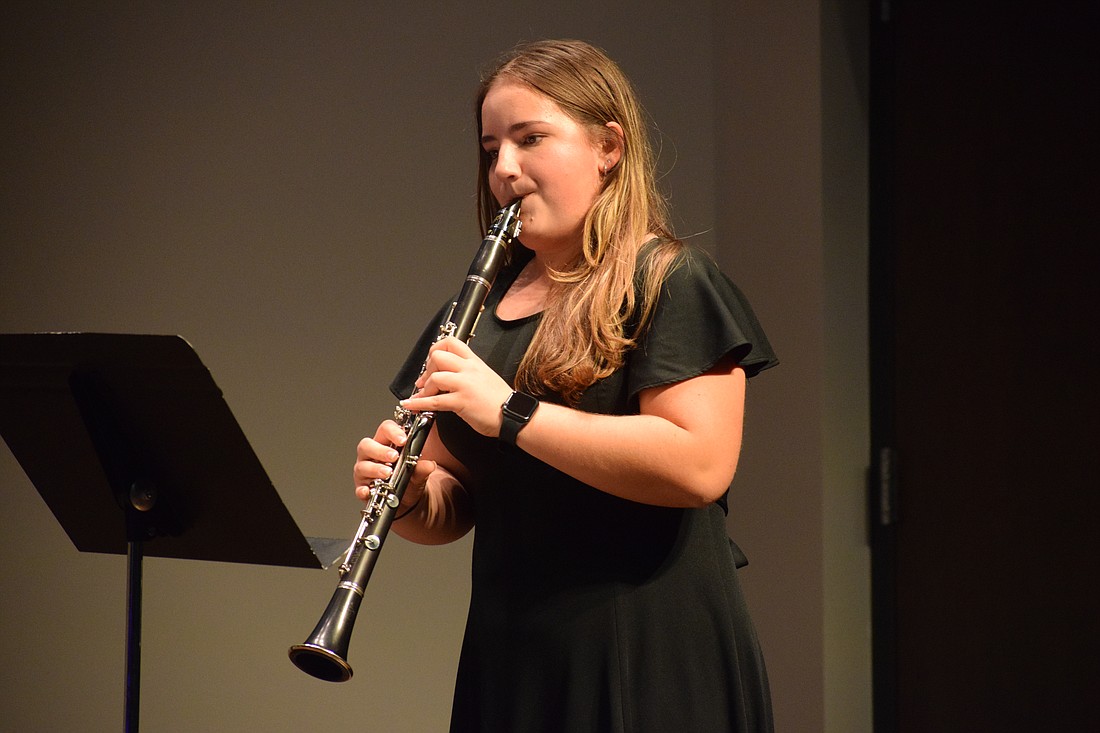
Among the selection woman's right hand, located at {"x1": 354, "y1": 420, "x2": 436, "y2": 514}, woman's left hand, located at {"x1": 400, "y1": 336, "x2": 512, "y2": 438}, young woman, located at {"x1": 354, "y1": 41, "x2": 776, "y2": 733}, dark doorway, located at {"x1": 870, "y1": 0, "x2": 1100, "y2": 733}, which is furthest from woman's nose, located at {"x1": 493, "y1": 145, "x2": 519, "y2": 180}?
dark doorway, located at {"x1": 870, "y1": 0, "x2": 1100, "y2": 733}

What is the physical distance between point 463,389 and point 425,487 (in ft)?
0.97

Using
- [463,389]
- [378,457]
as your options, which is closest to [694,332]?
[463,389]

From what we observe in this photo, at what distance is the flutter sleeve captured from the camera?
1307 millimetres

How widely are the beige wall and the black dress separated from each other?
1339 millimetres

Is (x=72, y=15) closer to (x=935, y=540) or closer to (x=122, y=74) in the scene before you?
(x=122, y=74)

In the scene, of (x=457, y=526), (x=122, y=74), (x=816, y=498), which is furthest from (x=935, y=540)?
(x=122, y=74)

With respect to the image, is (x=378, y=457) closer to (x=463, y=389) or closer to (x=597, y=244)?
(x=463, y=389)

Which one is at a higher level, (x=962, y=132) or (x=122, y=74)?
(x=122, y=74)

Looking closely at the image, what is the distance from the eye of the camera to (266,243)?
275 cm

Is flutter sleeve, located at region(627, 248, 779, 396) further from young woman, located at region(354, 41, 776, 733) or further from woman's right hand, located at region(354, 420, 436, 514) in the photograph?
woman's right hand, located at region(354, 420, 436, 514)

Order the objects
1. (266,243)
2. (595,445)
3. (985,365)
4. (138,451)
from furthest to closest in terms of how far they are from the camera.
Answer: (266,243) → (985,365) → (138,451) → (595,445)

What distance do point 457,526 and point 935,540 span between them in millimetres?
1228

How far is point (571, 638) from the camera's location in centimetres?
133

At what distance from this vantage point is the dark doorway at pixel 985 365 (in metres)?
2.15
